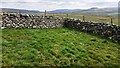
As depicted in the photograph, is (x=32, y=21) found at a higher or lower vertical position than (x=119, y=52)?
higher

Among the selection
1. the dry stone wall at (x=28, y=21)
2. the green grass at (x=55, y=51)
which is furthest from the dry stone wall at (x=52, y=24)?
the green grass at (x=55, y=51)

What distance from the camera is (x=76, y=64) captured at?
46.6 feet

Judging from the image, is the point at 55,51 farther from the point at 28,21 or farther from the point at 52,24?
the point at 52,24

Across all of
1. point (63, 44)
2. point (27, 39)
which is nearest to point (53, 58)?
point (63, 44)

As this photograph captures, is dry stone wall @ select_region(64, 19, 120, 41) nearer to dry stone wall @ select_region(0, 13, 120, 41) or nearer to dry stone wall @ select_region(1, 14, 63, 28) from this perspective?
dry stone wall @ select_region(0, 13, 120, 41)

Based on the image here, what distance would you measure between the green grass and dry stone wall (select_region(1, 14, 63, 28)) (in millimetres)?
3038

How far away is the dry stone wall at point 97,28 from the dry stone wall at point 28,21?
1.40m

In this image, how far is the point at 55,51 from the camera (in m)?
16.4

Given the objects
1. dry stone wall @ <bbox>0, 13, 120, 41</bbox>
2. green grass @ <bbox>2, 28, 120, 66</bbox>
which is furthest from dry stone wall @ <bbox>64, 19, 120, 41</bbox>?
green grass @ <bbox>2, 28, 120, 66</bbox>

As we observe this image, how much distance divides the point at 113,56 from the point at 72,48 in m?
2.91

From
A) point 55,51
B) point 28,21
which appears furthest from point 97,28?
point 55,51

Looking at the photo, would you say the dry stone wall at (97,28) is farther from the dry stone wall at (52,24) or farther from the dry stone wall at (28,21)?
the dry stone wall at (28,21)

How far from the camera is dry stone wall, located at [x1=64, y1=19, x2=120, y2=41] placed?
22.5 metres

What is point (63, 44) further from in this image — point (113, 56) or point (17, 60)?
point (17, 60)
